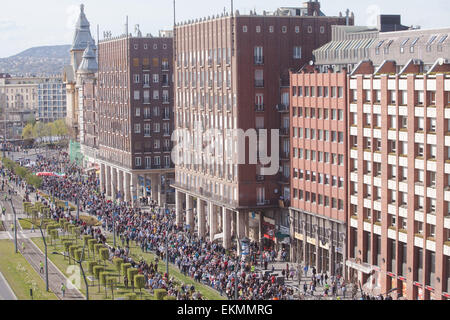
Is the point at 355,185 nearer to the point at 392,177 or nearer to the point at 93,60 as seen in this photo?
the point at 392,177

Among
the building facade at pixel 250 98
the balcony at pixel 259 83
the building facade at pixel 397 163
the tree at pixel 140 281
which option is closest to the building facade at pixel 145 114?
the building facade at pixel 250 98

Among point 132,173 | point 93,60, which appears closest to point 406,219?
point 132,173

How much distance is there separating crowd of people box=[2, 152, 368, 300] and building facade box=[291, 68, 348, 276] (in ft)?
10.4

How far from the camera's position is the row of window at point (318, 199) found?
76.6 metres

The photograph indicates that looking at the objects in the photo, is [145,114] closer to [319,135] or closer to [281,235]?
[281,235]

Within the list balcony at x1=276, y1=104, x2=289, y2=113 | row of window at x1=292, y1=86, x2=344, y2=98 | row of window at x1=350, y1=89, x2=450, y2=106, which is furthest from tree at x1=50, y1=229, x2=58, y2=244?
row of window at x1=350, y1=89, x2=450, y2=106

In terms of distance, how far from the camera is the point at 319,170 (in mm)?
80625

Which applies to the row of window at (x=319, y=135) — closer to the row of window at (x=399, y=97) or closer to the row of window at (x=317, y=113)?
the row of window at (x=317, y=113)

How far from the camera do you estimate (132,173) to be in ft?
441

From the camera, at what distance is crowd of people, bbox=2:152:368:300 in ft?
226

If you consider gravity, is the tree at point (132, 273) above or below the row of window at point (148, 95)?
below

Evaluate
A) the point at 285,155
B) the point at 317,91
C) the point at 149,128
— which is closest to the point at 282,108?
the point at 285,155

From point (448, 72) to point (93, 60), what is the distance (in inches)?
4925

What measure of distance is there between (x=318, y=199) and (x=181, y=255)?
613 inches
